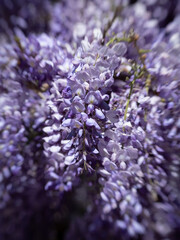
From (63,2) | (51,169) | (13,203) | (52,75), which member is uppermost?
(63,2)

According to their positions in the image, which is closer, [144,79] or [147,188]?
[144,79]

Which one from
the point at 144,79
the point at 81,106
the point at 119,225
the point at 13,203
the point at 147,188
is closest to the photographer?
the point at 81,106

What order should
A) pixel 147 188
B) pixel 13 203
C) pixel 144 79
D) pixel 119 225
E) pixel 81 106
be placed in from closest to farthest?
pixel 81 106, pixel 144 79, pixel 147 188, pixel 119 225, pixel 13 203

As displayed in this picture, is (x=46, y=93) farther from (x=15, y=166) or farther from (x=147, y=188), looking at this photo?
(x=147, y=188)

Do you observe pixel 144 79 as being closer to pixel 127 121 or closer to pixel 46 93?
pixel 127 121

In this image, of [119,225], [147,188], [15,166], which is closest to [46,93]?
[15,166]

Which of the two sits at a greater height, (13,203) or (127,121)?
(127,121)

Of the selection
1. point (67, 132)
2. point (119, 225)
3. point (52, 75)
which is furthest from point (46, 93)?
point (119, 225)
